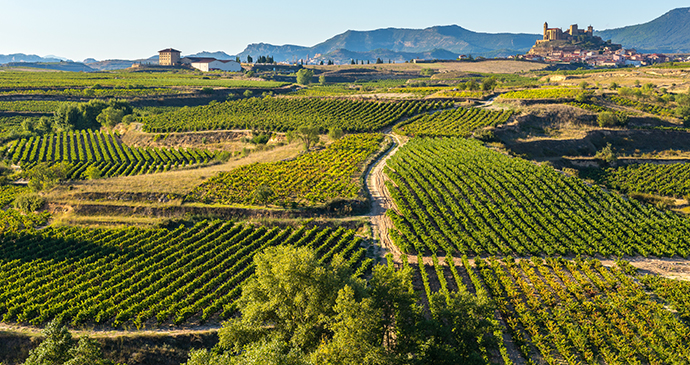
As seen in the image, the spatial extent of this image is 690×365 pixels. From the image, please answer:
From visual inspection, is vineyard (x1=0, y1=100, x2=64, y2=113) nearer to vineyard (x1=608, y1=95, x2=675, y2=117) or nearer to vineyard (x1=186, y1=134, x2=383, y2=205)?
vineyard (x1=186, y1=134, x2=383, y2=205)

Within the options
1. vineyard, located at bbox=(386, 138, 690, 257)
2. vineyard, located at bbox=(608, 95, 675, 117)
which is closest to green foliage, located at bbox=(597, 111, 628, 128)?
vineyard, located at bbox=(608, 95, 675, 117)

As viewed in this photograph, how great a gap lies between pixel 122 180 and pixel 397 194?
40589 mm

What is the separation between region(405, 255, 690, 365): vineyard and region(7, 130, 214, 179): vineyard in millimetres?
60560

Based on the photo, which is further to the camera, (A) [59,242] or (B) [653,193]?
(B) [653,193]

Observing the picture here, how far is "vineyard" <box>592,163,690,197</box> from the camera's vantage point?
62250 millimetres

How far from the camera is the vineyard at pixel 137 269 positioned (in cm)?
2983

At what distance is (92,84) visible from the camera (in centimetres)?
15850

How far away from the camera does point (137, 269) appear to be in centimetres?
3575

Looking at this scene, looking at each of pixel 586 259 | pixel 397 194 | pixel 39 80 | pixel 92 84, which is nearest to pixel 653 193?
pixel 586 259

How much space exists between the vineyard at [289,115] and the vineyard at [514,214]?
3783 centimetres

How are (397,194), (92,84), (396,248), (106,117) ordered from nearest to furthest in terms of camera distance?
1. (396,248)
2. (397,194)
3. (106,117)
4. (92,84)

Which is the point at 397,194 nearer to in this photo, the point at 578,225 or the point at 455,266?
the point at 455,266

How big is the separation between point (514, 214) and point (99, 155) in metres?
84.1

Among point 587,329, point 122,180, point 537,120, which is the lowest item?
point 587,329
